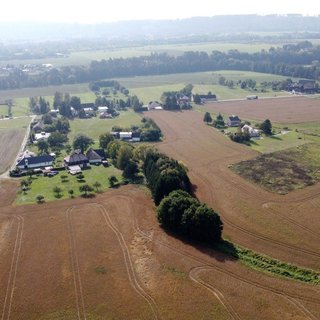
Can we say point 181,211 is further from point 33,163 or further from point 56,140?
point 56,140

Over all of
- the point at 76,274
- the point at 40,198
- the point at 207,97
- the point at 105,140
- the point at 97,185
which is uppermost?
the point at 105,140

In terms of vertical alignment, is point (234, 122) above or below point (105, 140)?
below

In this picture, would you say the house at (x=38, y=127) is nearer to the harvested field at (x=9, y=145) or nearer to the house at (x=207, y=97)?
the harvested field at (x=9, y=145)

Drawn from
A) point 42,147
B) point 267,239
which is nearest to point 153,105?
point 42,147

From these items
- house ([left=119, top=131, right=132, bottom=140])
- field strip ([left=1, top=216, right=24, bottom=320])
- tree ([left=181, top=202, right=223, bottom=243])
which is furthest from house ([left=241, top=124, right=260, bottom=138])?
field strip ([left=1, top=216, right=24, bottom=320])

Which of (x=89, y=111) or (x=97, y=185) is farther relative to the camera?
(x=89, y=111)

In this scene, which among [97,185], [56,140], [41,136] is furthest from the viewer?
[41,136]

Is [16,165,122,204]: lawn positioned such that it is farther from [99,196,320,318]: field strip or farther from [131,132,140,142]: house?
[131,132,140,142]: house
